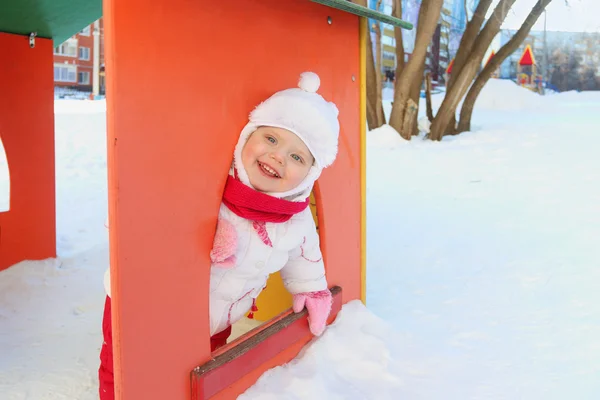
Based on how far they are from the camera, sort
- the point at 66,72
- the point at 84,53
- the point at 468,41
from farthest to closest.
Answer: the point at 84,53, the point at 66,72, the point at 468,41

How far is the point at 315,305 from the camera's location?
1915mm

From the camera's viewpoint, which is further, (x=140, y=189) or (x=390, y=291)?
(x=390, y=291)

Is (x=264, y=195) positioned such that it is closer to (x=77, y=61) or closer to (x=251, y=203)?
(x=251, y=203)

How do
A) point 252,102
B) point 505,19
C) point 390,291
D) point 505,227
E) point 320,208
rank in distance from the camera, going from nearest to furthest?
1. point 252,102
2. point 320,208
3. point 390,291
4. point 505,227
5. point 505,19

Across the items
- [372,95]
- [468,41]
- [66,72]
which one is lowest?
[372,95]

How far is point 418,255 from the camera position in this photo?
3156mm

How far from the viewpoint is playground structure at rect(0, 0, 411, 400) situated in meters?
1.27

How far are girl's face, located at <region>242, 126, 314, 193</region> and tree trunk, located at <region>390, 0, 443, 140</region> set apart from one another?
4.99m

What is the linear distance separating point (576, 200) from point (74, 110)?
285 inches

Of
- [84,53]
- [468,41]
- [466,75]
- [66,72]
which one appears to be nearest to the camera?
[466,75]

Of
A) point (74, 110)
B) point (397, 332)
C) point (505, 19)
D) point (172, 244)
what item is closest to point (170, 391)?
point (172, 244)

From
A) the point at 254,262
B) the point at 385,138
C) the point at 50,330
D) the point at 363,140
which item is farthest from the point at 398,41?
the point at 254,262

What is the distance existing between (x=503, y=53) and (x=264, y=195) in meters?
6.02

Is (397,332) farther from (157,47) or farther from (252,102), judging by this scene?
(157,47)
